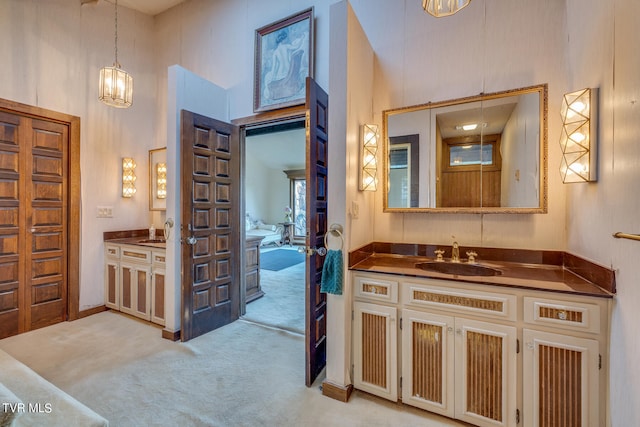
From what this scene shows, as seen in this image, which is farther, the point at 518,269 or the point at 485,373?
the point at 518,269

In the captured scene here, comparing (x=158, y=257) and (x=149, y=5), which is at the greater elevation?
(x=149, y=5)

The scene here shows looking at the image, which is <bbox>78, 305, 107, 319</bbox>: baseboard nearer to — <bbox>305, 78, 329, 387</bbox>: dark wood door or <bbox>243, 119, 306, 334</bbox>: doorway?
<bbox>243, 119, 306, 334</bbox>: doorway

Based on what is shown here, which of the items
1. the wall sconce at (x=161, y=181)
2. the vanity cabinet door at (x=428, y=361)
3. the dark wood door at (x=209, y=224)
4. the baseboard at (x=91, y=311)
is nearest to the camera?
the vanity cabinet door at (x=428, y=361)

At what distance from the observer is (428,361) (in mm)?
1784

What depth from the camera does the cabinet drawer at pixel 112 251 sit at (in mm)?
3408

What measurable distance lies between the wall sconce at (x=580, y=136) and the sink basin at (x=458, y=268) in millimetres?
744

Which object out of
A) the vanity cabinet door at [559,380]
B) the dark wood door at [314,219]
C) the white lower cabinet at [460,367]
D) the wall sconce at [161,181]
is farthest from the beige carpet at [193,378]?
the wall sconce at [161,181]

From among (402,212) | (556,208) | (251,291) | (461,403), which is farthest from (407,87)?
(251,291)

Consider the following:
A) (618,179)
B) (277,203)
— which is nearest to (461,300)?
(618,179)

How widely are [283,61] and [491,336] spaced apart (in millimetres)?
3019

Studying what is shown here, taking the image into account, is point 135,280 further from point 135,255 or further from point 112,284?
point 112,284

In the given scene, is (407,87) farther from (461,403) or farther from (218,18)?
(218,18)

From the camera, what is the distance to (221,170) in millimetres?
3080

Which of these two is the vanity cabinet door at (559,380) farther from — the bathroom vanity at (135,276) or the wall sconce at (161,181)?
the wall sconce at (161,181)
